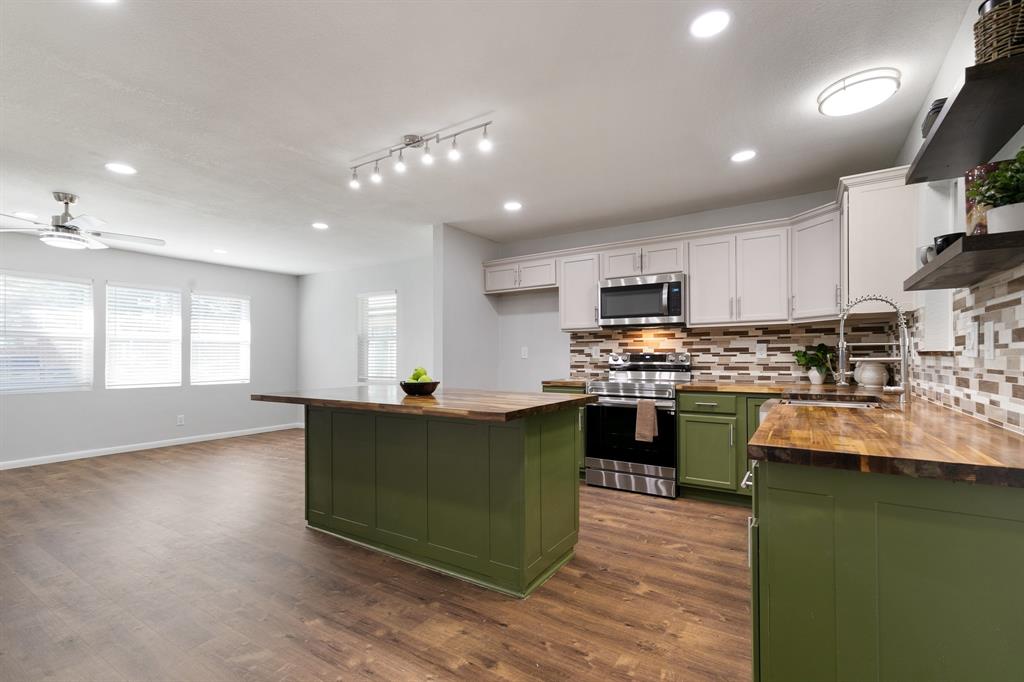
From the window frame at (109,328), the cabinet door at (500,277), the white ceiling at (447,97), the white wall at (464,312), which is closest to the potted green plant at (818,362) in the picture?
the white ceiling at (447,97)

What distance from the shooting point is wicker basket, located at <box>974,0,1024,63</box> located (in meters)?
1.08

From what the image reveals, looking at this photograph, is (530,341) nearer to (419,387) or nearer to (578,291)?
(578,291)

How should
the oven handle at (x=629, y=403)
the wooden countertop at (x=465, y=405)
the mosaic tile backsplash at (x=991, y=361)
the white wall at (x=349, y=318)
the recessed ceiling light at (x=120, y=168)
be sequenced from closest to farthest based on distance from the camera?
the mosaic tile backsplash at (x=991, y=361)
the wooden countertop at (x=465, y=405)
the recessed ceiling light at (x=120, y=168)
the oven handle at (x=629, y=403)
the white wall at (x=349, y=318)

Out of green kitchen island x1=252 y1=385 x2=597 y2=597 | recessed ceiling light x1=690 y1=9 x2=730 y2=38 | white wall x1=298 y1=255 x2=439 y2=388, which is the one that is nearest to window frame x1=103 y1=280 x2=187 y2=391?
white wall x1=298 y1=255 x2=439 y2=388

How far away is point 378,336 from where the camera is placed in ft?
22.2

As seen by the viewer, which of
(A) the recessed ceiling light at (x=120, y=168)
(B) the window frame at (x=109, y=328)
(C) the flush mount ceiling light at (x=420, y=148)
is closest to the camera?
(C) the flush mount ceiling light at (x=420, y=148)

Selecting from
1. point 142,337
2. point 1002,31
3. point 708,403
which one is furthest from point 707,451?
point 142,337

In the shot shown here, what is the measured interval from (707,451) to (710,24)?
2835 millimetres

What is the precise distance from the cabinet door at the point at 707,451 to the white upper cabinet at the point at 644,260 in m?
1.34

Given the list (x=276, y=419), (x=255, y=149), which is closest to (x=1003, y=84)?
(x=255, y=149)

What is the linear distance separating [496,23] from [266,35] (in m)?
0.94

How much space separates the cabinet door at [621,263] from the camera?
428 centimetres

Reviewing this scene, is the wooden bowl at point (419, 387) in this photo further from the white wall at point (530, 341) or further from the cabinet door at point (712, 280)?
the cabinet door at point (712, 280)

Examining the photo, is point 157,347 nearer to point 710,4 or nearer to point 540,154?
point 540,154
